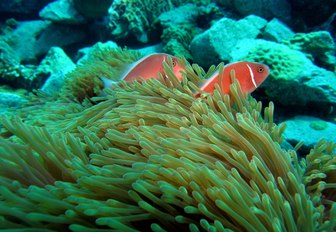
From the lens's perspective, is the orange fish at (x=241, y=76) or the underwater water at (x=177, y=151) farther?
the orange fish at (x=241, y=76)

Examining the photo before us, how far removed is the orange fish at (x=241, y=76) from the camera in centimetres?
203

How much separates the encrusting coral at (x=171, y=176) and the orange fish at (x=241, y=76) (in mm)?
100

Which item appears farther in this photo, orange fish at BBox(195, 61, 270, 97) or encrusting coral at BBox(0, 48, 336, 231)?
orange fish at BBox(195, 61, 270, 97)

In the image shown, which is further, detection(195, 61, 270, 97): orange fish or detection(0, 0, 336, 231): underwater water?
detection(195, 61, 270, 97): orange fish

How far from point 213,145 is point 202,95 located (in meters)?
0.53

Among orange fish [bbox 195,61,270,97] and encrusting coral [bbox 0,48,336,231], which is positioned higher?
Result: orange fish [bbox 195,61,270,97]

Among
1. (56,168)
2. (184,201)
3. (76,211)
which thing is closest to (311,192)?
(184,201)

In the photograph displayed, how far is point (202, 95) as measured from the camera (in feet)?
6.42

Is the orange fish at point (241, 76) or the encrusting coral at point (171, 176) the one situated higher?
the orange fish at point (241, 76)

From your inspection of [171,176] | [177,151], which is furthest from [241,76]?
[171,176]

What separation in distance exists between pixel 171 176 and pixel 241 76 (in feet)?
3.46

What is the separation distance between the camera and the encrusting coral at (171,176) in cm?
127

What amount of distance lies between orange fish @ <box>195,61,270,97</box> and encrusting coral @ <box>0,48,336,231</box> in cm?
10

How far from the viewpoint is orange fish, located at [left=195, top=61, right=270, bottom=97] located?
2.03 meters
